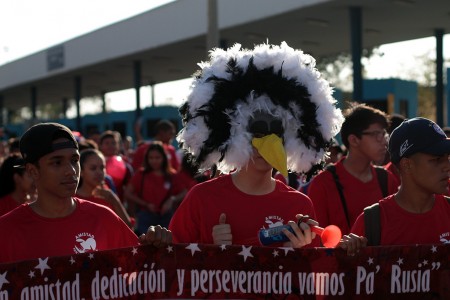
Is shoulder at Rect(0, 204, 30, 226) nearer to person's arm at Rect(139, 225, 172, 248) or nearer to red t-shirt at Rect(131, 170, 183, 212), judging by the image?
person's arm at Rect(139, 225, 172, 248)

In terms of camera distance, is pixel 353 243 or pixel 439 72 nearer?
pixel 353 243

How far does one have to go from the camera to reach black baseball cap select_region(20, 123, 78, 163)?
393cm

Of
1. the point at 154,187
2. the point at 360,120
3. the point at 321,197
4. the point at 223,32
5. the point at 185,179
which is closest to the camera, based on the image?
the point at 321,197

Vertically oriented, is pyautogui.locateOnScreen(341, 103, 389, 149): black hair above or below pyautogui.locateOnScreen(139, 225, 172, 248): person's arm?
above

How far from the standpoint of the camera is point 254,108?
3.95 metres

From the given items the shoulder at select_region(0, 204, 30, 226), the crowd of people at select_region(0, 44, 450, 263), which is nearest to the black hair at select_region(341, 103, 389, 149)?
the crowd of people at select_region(0, 44, 450, 263)

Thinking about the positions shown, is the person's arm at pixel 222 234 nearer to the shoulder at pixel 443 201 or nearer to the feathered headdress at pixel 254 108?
the feathered headdress at pixel 254 108

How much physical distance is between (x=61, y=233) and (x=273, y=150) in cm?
107

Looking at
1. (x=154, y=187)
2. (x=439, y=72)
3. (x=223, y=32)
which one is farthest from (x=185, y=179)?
(x=439, y=72)

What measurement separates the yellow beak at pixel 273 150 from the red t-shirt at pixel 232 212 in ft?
0.76

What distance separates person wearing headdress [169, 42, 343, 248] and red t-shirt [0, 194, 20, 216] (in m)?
2.42

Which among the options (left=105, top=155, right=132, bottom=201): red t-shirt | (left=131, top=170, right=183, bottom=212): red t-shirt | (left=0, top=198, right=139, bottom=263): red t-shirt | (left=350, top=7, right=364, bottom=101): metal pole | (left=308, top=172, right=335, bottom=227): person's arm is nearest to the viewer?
(left=0, top=198, right=139, bottom=263): red t-shirt

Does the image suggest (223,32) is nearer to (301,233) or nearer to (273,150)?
(273,150)

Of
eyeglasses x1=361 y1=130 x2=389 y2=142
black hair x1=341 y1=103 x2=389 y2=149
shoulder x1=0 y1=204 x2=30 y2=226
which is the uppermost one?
black hair x1=341 y1=103 x2=389 y2=149
